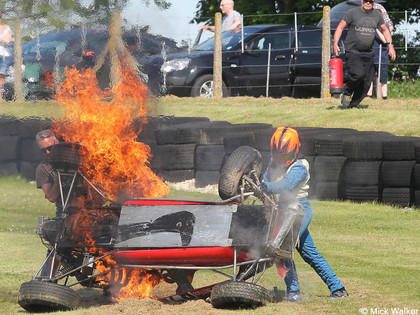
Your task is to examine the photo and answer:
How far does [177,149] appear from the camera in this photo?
16266 mm

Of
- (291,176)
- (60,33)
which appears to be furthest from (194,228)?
(60,33)

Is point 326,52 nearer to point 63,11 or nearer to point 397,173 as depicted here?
point 397,173

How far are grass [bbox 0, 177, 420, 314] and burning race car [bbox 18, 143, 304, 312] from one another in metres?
0.26

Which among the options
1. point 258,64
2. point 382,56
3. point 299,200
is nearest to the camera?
point 299,200

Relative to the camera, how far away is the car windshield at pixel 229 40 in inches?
860

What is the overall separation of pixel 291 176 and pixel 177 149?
827cm

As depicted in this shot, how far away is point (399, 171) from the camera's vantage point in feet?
44.2

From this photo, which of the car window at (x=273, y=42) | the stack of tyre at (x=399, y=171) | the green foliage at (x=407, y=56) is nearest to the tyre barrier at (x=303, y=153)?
the stack of tyre at (x=399, y=171)

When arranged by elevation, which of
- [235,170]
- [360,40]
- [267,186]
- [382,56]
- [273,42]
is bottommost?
[267,186]

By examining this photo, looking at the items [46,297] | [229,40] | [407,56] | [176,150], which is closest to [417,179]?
[176,150]

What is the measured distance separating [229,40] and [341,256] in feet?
40.2

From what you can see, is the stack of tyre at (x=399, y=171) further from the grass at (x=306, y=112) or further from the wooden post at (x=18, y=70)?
the wooden post at (x=18, y=70)

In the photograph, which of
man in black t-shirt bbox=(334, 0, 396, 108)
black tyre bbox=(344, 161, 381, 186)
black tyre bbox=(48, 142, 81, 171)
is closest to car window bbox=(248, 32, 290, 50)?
man in black t-shirt bbox=(334, 0, 396, 108)

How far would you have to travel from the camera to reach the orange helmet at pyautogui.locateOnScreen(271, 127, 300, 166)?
8148mm
